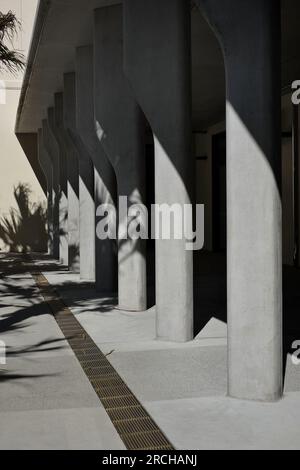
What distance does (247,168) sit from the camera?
16.9 ft

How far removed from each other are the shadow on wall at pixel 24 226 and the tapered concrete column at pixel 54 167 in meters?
3.70

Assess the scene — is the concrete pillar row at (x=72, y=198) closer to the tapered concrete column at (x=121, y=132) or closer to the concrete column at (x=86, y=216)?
the concrete column at (x=86, y=216)

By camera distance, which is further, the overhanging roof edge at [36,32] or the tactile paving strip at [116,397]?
the overhanging roof edge at [36,32]

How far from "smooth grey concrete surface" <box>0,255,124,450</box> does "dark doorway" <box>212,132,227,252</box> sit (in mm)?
15278

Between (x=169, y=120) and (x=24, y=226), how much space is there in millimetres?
18943

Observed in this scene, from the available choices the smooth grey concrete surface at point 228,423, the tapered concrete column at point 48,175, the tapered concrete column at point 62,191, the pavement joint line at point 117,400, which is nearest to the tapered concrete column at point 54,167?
the tapered concrete column at point 62,191

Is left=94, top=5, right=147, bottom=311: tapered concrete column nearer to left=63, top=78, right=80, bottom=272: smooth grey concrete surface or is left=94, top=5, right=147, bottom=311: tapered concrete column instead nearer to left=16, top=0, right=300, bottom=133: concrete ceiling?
left=16, top=0, right=300, bottom=133: concrete ceiling

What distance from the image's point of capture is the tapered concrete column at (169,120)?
7.60m

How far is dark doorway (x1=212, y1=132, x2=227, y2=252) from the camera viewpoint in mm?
23734

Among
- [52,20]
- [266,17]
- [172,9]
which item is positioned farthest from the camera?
[52,20]

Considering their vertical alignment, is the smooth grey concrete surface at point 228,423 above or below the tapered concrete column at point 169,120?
below
